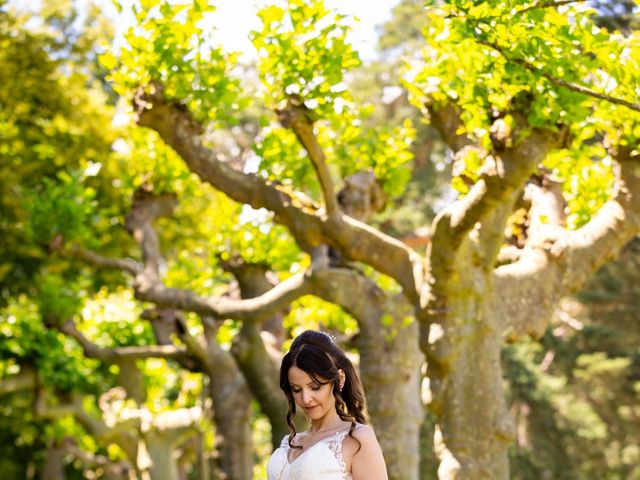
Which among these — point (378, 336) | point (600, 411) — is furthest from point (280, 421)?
point (600, 411)

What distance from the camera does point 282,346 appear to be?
49.3 ft

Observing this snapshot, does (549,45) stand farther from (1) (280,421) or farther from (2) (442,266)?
(1) (280,421)

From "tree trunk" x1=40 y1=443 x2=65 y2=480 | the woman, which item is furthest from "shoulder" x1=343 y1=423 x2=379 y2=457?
"tree trunk" x1=40 y1=443 x2=65 y2=480

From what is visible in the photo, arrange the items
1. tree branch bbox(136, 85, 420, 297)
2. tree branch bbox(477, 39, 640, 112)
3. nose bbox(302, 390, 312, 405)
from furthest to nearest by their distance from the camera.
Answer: tree branch bbox(136, 85, 420, 297) → tree branch bbox(477, 39, 640, 112) → nose bbox(302, 390, 312, 405)

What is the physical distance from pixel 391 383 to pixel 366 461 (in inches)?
229

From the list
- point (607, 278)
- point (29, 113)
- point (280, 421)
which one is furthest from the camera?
point (607, 278)

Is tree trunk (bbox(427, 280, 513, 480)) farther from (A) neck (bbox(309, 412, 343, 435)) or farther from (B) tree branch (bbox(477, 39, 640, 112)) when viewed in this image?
(A) neck (bbox(309, 412, 343, 435))

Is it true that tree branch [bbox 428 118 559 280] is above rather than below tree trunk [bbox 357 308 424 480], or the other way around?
above

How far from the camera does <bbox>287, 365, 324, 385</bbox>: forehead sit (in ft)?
15.9

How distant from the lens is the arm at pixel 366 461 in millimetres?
4707

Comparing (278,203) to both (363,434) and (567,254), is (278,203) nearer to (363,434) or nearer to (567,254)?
(567,254)

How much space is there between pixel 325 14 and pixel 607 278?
23299mm

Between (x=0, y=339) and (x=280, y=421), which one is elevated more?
(x=0, y=339)

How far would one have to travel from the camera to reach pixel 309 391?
15.9ft
